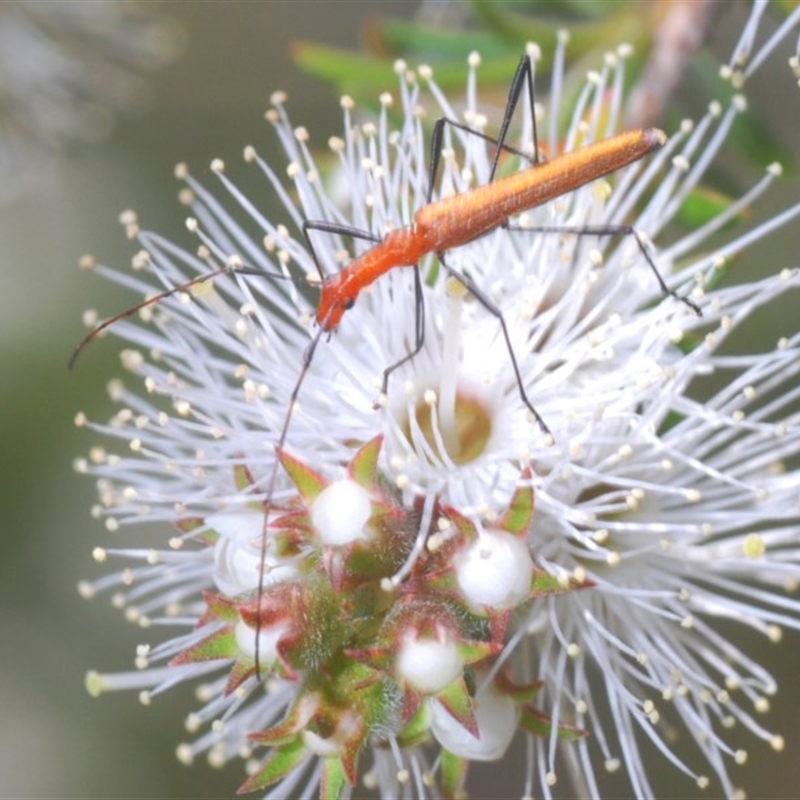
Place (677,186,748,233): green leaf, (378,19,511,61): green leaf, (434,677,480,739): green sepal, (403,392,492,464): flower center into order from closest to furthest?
(434,677,480,739): green sepal < (403,392,492,464): flower center < (677,186,748,233): green leaf < (378,19,511,61): green leaf

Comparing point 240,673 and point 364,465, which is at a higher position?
point 364,465

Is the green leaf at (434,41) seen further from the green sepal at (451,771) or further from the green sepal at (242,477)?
the green sepal at (451,771)

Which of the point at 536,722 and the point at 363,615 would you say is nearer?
the point at 363,615

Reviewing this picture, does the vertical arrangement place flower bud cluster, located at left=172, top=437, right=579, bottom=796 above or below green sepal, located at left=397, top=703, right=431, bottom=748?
above

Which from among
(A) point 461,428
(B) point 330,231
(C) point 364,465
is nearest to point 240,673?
(C) point 364,465

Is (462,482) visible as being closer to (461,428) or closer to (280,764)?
(461,428)

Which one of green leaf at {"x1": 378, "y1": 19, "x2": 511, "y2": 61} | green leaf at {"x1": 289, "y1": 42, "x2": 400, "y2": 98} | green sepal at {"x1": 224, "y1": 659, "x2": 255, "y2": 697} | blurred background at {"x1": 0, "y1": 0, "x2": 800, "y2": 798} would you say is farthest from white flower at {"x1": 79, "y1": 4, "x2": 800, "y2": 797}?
blurred background at {"x1": 0, "y1": 0, "x2": 800, "y2": 798}

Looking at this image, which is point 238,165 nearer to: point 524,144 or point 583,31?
point 583,31

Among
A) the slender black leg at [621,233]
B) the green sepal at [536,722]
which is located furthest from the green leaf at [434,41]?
the green sepal at [536,722]

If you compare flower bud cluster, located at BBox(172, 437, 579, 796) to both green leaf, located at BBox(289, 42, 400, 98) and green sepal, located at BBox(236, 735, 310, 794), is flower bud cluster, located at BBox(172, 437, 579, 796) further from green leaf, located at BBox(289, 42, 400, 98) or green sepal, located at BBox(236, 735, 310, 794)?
green leaf, located at BBox(289, 42, 400, 98)
